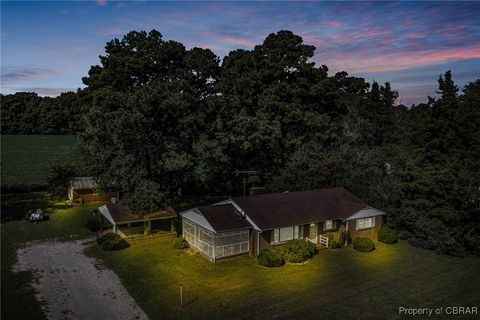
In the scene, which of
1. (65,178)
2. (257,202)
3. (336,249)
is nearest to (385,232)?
(336,249)

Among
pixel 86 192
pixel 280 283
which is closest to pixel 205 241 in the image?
pixel 280 283

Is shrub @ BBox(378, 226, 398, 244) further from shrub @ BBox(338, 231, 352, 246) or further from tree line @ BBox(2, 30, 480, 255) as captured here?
shrub @ BBox(338, 231, 352, 246)

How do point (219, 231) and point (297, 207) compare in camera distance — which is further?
point (297, 207)

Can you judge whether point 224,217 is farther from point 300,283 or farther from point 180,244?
point 300,283

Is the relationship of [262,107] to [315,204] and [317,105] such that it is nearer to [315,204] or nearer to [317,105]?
[317,105]

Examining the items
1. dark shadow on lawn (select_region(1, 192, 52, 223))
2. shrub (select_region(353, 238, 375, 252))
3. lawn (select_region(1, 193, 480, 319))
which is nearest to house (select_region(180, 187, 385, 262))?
lawn (select_region(1, 193, 480, 319))

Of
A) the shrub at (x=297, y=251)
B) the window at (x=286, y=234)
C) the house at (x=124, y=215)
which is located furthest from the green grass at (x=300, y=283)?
the window at (x=286, y=234)
